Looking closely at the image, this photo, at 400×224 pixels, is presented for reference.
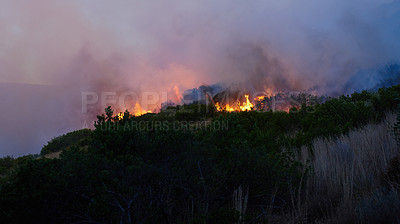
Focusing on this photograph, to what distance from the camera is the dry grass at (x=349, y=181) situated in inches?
119

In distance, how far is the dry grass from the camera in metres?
3.02

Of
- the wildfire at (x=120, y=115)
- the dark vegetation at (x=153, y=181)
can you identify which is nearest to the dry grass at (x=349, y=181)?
the dark vegetation at (x=153, y=181)

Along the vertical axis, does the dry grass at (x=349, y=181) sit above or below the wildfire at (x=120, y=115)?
below

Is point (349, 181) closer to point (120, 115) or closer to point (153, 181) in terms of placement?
point (153, 181)

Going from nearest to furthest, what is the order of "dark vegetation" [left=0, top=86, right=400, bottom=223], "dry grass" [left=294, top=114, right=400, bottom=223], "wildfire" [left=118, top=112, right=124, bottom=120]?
"dark vegetation" [left=0, top=86, right=400, bottom=223] → "dry grass" [left=294, top=114, right=400, bottom=223] → "wildfire" [left=118, top=112, right=124, bottom=120]

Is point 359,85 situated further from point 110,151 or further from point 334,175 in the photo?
point 110,151

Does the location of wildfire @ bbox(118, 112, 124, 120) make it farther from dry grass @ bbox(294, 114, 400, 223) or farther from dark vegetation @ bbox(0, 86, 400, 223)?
dry grass @ bbox(294, 114, 400, 223)

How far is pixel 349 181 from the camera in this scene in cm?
391

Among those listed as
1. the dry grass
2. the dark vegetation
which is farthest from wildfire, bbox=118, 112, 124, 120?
the dry grass

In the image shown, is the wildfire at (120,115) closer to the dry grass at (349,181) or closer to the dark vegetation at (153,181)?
the dark vegetation at (153,181)

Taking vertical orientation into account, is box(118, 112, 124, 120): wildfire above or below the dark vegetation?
above

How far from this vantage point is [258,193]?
13.0ft

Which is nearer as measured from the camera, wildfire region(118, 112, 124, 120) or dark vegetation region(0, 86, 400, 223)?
dark vegetation region(0, 86, 400, 223)

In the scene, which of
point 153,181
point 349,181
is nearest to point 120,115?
point 153,181
